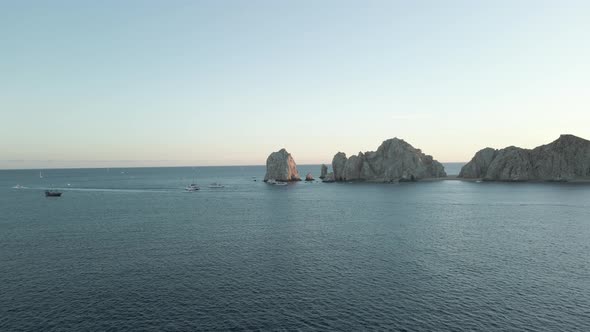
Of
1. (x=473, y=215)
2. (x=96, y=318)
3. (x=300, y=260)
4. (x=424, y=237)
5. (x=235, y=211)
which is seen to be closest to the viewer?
(x=96, y=318)

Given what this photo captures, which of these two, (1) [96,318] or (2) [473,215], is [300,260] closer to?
(1) [96,318]

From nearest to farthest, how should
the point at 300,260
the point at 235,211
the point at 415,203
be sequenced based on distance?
the point at 300,260, the point at 235,211, the point at 415,203

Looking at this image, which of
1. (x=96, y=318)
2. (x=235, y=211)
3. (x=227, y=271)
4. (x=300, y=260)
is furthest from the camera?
(x=235, y=211)

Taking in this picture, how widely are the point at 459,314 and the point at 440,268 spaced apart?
1863 cm

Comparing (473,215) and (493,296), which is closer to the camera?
(493,296)

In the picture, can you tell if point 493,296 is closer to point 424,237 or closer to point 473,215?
point 424,237

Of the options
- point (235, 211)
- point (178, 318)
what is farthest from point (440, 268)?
point (235, 211)

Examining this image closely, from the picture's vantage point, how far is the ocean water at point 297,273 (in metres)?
45.9

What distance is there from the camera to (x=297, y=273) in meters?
62.6

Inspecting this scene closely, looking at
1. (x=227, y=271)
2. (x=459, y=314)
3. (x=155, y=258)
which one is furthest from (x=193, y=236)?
(x=459, y=314)

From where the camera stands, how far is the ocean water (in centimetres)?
4591

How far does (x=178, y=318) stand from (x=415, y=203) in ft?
417

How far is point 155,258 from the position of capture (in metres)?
71.7

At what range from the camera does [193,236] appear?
3607 inches
